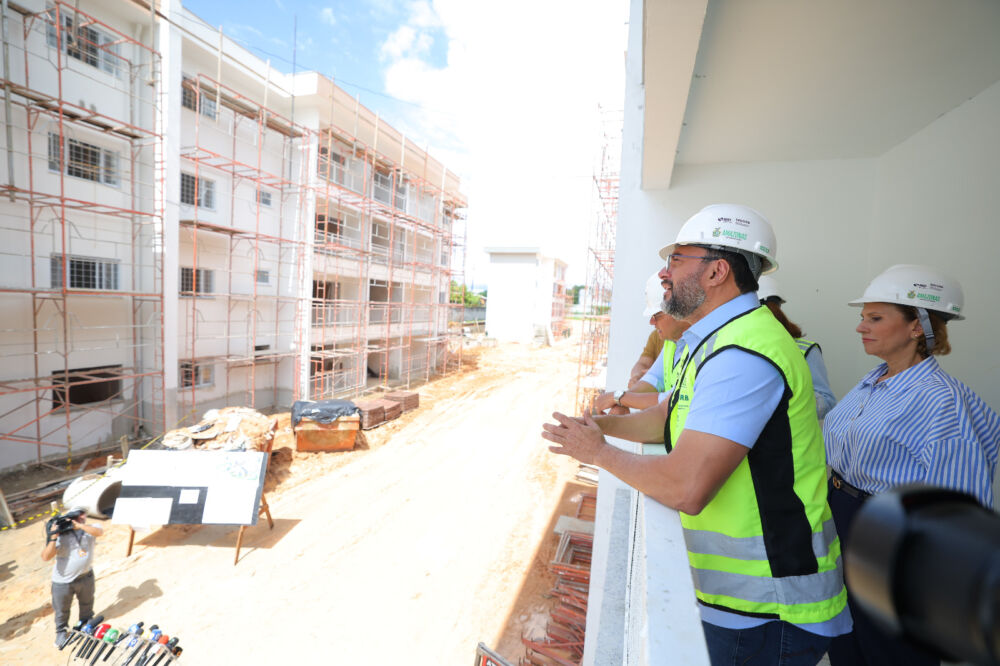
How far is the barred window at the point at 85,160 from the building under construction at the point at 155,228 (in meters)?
0.03

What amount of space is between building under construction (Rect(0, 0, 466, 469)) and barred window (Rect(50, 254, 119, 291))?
3 centimetres

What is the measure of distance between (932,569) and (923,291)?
99.2 inches

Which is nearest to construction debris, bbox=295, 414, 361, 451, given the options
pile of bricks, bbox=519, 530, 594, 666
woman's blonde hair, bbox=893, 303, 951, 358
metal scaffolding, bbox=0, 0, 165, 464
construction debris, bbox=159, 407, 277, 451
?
construction debris, bbox=159, 407, 277, 451

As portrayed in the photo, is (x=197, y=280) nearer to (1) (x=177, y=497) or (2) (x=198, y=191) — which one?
(2) (x=198, y=191)

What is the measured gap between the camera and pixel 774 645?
1.42 metres

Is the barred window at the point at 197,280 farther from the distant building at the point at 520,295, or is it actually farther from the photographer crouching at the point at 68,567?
the distant building at the point at 520,295

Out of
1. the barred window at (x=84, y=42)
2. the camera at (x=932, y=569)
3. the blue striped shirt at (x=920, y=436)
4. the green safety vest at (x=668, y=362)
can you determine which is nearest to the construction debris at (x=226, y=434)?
the barred window at (x=84, y=42)

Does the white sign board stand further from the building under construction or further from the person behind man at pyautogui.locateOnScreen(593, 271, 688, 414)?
the person behind man at pyautogui.locateOnScreen(593, 271, 688, 414)

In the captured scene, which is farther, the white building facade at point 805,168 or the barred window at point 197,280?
the barred window at point 197,280

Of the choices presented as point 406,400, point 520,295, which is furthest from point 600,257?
point 520,295

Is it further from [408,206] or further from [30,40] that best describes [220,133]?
[408,206]

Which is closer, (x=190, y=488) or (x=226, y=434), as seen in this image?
(x=190, y=488)

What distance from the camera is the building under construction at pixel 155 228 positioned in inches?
373

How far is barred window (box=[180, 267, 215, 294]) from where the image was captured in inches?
499
